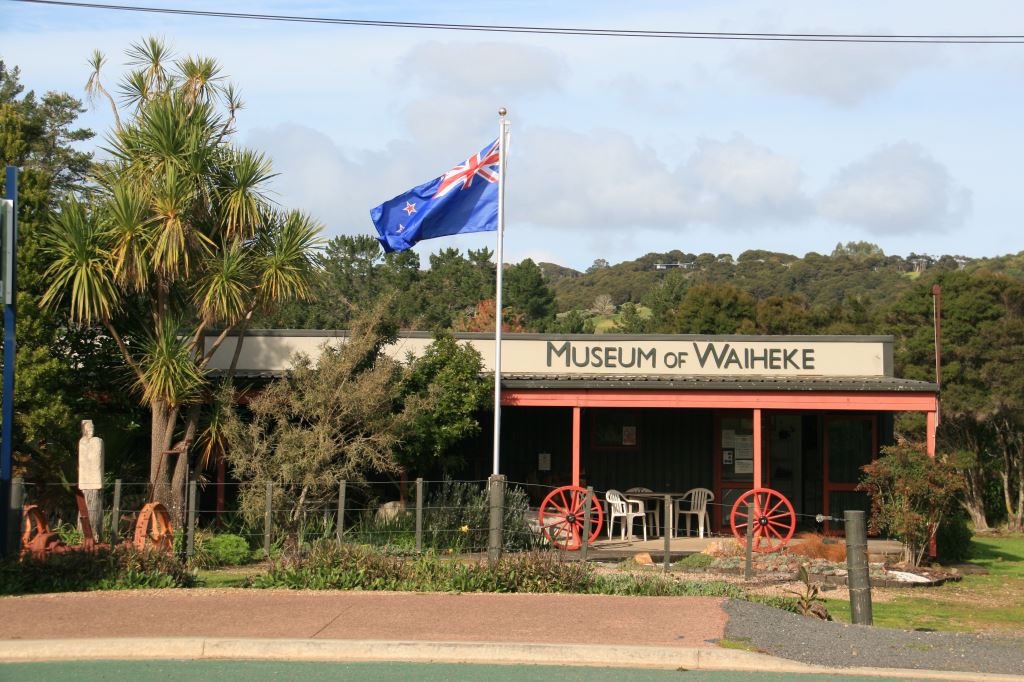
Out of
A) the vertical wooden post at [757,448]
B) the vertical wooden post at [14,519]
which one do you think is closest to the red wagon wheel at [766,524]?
the vertical wooden post at [757,448]

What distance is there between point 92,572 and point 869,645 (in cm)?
748

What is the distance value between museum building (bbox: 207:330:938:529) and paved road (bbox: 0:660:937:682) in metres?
11.4

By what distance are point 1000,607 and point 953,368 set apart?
20.4m

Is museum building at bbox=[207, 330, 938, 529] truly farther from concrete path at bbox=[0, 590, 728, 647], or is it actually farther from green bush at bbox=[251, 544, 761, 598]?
concrete path at bbox=[0, 590, 728, 647]

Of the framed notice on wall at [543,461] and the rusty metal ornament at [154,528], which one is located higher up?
the framed notice on wall at [543,461]

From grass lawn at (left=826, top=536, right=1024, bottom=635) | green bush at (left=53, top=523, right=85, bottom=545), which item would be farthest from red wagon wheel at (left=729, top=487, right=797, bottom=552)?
green bush at (left=53, top=523, right=85, bottom=545)

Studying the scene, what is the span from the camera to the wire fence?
14836 mm

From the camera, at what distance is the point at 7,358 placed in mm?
11773

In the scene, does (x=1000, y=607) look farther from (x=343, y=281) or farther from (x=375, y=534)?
(x=343, y=281)

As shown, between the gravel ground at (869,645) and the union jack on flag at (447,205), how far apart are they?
8.43 m

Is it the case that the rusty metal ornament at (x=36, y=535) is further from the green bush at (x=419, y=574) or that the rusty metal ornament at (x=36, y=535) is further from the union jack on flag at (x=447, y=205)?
the union jack on flag at (x=447, y=205)

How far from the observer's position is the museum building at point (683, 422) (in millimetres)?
20531

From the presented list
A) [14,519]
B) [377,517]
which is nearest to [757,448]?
[377,517]

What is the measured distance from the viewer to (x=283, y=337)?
20.4 metres
